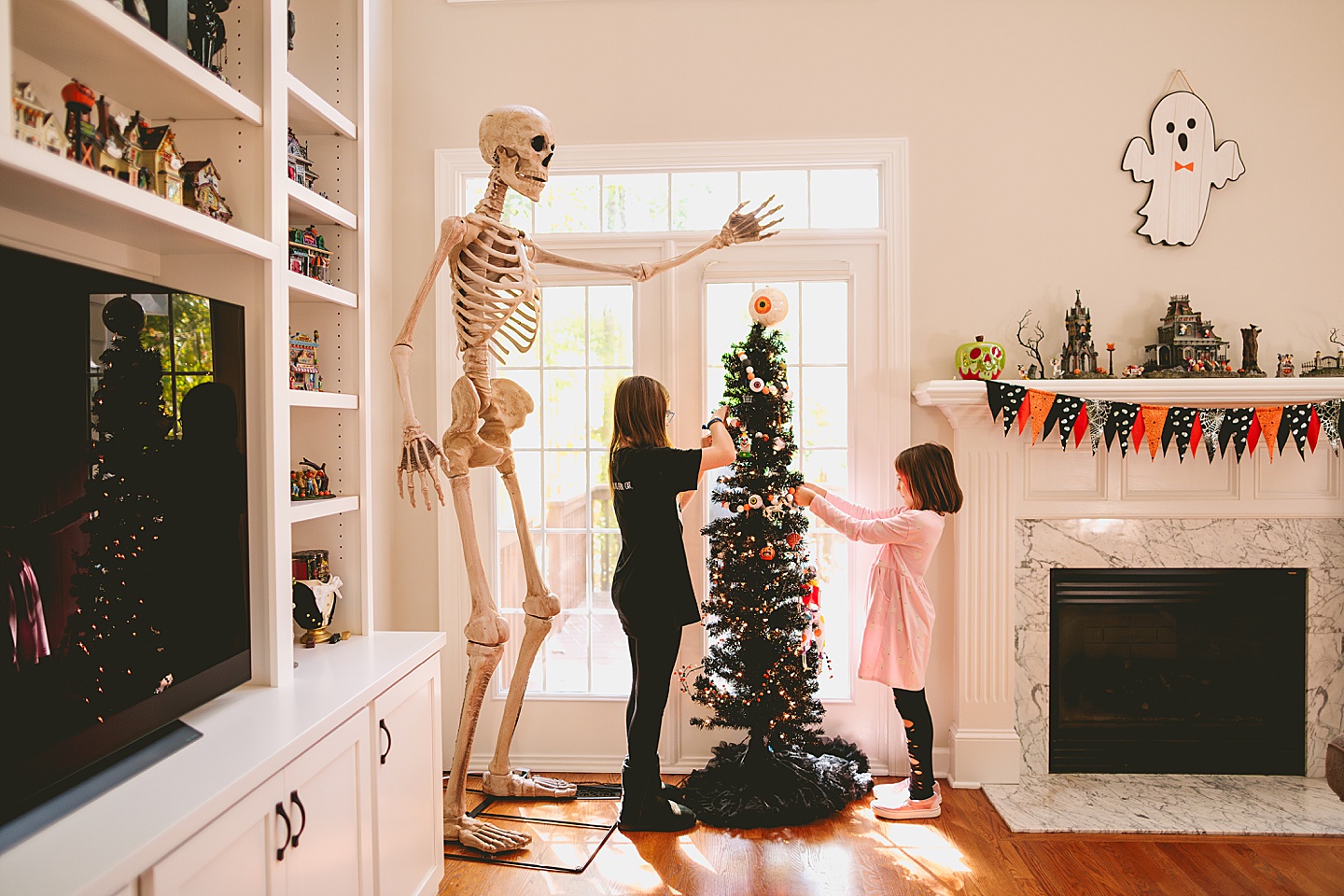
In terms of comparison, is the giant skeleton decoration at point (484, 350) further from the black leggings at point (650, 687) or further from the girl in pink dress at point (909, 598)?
the girl in pink dress at point (909, 598)

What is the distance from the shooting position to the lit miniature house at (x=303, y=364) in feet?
7.32

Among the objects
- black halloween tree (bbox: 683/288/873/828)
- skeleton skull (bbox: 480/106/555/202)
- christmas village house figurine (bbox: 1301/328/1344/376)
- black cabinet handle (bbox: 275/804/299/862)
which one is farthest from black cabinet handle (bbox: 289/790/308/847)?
christmas village house figurine (bbox: 1301/328/1344/376)

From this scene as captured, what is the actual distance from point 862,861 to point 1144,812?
1192mm

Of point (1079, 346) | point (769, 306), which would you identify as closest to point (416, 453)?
point (769, 306)

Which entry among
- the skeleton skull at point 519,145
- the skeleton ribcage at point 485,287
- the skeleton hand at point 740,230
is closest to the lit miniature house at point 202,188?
the skeleton ribcage at point 485,287

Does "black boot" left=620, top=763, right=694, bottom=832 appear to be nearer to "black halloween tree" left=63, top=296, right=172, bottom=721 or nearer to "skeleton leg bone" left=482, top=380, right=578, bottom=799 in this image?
"skeleton leg bone" left=482, top=380, right=578, bottom=799

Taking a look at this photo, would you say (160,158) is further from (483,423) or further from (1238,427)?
(1238,427)

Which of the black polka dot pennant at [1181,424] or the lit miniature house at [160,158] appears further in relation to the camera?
the black polka dot pennant at [1181,424]

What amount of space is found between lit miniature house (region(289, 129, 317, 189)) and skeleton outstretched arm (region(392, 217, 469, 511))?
42 centimetres

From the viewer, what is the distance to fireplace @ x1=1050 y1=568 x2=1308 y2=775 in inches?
129

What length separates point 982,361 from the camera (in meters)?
3.18

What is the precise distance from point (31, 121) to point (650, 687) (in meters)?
2.32

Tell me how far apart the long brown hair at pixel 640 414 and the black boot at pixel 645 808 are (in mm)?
1120

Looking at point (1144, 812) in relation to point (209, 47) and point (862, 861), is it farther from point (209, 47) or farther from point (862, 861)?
point (209, 47)
